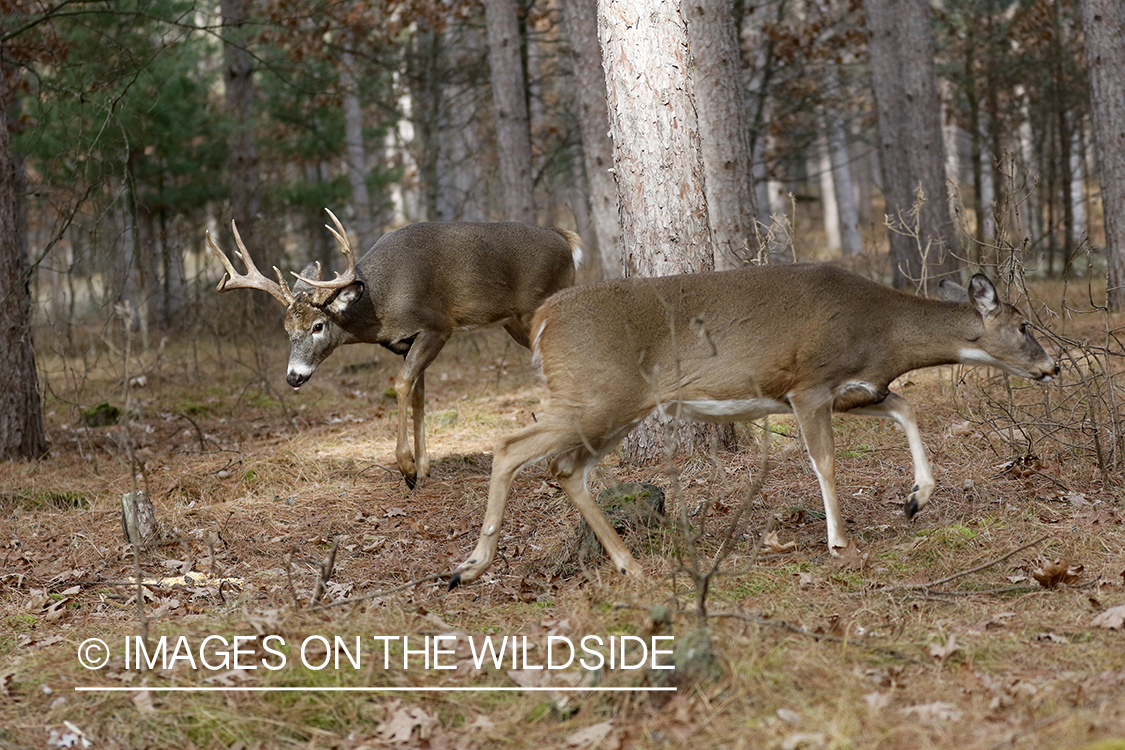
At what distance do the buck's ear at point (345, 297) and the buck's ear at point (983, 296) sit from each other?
446cm

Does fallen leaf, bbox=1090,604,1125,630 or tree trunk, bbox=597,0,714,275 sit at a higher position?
tree trunk, bbox=597,0,714,275

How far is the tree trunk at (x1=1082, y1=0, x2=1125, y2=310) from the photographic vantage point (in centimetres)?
1183

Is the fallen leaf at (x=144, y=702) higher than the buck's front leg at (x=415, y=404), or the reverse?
the buck's front leg at (x=415, y=404)

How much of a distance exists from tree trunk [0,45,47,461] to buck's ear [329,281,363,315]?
106 inches

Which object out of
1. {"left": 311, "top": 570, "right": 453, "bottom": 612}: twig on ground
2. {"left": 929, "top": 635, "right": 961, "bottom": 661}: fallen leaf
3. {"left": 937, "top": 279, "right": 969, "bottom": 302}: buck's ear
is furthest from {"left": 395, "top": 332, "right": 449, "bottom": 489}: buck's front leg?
{"left": 929, "top": 635, "right": 961, "bottom": 661}: fallen leaf

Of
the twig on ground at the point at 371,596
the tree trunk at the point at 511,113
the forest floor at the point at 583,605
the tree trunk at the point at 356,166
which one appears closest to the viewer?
the forest floor at the point at 583,605

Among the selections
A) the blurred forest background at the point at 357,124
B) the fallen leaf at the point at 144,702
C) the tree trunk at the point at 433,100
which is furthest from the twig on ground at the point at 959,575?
the tree trunk at the point at 433,100

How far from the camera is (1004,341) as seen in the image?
19.0 feet

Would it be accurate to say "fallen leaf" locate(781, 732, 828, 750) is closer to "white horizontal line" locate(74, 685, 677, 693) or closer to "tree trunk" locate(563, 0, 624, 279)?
"white horizontal line" locate(74, 685, 677, 693)

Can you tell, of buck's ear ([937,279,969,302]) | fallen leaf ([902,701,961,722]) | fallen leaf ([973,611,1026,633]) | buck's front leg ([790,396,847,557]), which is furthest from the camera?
buck's ear ([937,279,969,302])

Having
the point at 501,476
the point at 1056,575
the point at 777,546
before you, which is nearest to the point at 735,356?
the point at 777,546

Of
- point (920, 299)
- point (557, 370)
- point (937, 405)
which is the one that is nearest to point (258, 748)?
point (557, 370)

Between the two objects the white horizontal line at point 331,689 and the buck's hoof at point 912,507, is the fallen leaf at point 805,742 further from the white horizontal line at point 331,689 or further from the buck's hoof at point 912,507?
the buck's hoof at point 912,507

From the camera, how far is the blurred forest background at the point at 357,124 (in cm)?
1037
